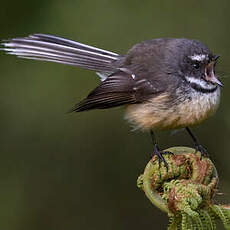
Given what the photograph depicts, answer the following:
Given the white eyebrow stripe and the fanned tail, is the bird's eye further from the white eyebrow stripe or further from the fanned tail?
the fanned tail

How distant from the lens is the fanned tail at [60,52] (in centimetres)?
503

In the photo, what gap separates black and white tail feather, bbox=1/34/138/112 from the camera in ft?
15.6

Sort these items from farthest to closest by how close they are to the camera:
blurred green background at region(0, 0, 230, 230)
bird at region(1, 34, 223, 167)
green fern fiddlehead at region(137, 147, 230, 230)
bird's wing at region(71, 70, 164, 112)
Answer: blurred green background at region(0, 0, 230, 230) → bird's wing at region(71, 70, 164, 112) → bird at region(1, 34, 223, 167) → green fern fiddlehead at region(137, 147, 230, 230)

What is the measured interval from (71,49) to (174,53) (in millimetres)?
952

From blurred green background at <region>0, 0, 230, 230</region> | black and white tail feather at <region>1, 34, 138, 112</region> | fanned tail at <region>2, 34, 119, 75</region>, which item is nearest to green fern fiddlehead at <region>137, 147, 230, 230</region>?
black and white tail feather at <region>1, 34, 138, 112</region>

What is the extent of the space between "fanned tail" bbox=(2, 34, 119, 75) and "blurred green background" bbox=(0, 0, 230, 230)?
610 mm

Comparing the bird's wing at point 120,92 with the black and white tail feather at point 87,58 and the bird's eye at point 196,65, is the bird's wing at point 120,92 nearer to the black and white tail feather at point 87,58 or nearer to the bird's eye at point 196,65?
the black and white tail feather at point 87,58

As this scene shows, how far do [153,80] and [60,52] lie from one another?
890mm

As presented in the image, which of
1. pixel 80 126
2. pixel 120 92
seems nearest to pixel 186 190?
pixel 120 92

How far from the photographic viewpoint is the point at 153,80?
4.68m

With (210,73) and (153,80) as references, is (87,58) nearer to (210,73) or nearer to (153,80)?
(153,80)

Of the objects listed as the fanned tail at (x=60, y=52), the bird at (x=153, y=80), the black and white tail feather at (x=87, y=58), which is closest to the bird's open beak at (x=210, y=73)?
the bird at (x=153, y=80)

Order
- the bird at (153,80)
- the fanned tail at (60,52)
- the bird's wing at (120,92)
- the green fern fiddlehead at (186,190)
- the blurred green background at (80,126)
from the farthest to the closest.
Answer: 1. the blurred green background at (80,126)
2. the fanned tail at (60,52)
3. the bird's wing at (120,92)
4. the bird at (153,80)
5. the green fern fiddlehead at (186,190)

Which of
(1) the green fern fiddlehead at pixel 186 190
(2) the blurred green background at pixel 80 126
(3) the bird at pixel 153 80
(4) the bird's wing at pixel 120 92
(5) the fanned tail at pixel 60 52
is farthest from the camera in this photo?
(2) the blurred green background at pixel 80 126
